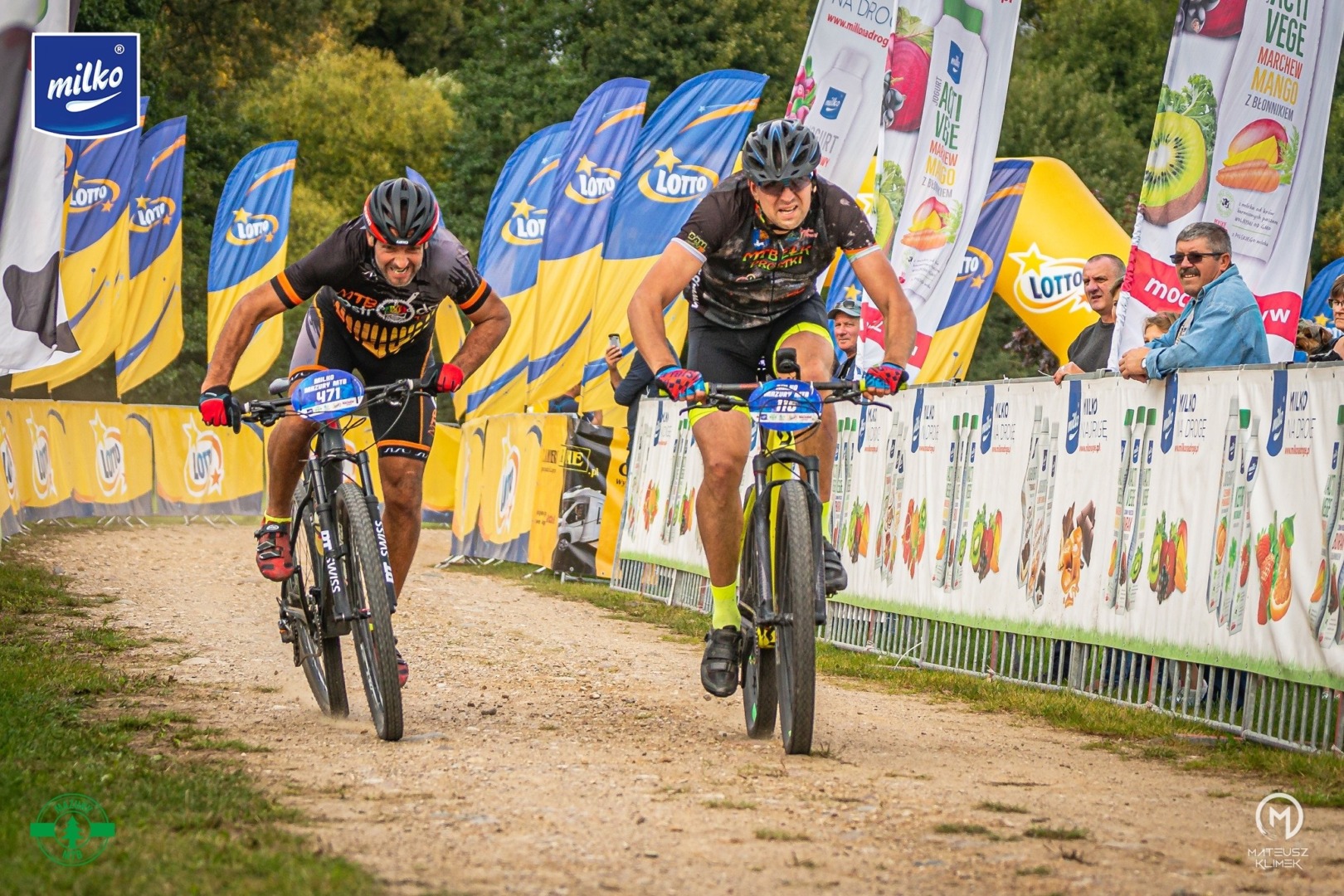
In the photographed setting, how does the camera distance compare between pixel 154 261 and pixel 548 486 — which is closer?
pixel 548 486

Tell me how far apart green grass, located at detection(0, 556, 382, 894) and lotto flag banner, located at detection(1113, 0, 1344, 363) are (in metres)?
7.47

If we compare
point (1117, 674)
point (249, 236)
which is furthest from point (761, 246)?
point (249, 236)

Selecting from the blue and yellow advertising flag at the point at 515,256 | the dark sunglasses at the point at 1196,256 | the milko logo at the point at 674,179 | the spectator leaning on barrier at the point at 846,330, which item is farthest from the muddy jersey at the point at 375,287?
the blue and yellow advertising flag at the point at 515,256

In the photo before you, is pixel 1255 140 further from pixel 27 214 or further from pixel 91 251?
pixel 91 251

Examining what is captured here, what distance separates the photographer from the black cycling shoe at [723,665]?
7117 mm

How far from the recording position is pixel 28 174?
36.8 feet

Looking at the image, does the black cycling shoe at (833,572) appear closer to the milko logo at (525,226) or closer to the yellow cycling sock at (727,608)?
the yellow cycling sock at (727,608)

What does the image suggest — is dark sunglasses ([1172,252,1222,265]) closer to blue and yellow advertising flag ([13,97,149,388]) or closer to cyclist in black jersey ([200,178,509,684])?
cyclist in black jersey ([200,178,509,684])

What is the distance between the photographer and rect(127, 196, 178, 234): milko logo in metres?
29.4

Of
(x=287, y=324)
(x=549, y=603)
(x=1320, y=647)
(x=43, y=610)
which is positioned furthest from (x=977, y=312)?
(x=287, y=324)

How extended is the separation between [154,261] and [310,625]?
2313cm

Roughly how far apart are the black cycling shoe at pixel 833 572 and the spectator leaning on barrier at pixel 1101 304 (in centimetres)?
529

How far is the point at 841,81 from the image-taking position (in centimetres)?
1688

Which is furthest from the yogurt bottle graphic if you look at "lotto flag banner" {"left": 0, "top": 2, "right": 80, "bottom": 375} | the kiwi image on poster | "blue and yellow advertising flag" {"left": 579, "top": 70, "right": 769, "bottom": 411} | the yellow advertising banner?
"lotto flag banner" {"left": 0, "top": 2, "right": 80, "bottom": 375}
